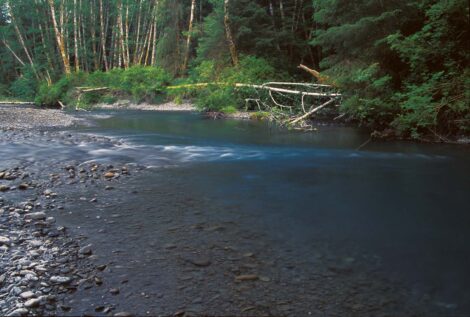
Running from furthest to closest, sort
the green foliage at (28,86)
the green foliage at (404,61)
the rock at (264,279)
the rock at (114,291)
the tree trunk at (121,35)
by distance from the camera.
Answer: the green foliage at (28,86), the tree trunk at (121,35), the green foliage at (404,61), the rock at (264,279), the rock at (114,291)

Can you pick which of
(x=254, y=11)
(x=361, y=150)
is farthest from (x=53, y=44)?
(x=361, y=150)

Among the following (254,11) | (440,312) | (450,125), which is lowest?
(440,312)

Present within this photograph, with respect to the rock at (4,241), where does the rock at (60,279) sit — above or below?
below

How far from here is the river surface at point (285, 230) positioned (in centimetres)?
275

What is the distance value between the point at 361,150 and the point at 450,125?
225cm

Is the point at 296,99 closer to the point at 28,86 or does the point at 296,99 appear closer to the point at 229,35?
the point at 229,35

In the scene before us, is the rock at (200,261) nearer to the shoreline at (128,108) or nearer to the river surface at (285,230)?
the river surface at (285,230)

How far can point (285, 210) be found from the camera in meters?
4.66

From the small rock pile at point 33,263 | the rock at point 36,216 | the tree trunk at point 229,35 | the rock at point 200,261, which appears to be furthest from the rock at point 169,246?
the tree trunk at point 229,35

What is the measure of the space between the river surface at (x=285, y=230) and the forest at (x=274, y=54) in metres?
1.64

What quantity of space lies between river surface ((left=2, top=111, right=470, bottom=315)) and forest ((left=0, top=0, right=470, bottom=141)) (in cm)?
164

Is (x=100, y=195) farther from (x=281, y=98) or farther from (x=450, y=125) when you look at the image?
(x=281, y=98)

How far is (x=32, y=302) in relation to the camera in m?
2.52

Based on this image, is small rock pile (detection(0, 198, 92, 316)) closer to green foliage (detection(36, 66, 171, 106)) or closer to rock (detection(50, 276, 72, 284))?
rock (detection(50, 276, 72, 284))
